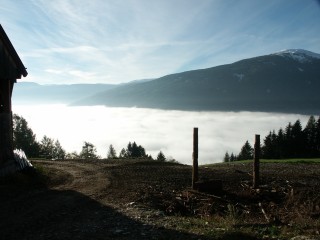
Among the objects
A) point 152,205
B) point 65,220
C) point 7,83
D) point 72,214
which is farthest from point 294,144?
point 65,220

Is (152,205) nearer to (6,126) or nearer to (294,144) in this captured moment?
(6,126)

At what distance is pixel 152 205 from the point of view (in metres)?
13.1

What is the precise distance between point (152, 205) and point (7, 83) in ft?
36.9

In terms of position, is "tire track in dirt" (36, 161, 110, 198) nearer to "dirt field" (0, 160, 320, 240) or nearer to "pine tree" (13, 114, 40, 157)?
"dirt field" (0, 160, 320, 240)

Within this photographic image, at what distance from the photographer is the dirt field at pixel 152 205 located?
937 cm

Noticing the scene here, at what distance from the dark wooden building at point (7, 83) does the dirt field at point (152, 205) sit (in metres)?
1.72

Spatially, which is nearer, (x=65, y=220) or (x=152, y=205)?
(x=65, y=220)

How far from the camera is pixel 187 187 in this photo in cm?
1711

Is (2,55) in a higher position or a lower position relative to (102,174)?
higher

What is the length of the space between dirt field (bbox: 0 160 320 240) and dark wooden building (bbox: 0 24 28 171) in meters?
1.72

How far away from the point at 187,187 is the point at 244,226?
7.67 meters

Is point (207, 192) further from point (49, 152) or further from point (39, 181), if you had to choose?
point (49, 152)

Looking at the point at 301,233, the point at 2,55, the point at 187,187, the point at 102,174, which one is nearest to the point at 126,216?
the point at 301,233

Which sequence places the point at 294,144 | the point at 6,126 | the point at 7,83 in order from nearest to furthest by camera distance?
1. the point at 6,126
2. the point at 7,83
3. the point at 294,144
